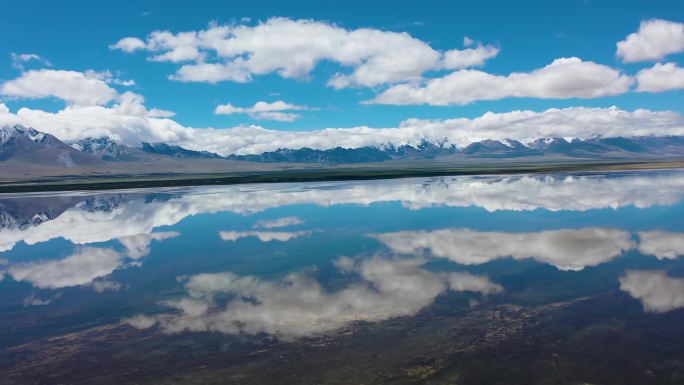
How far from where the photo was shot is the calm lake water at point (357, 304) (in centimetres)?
1231

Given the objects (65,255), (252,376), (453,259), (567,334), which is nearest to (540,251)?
(453,259)

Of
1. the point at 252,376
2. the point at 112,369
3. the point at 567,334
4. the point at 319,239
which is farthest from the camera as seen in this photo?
the point at 319,239

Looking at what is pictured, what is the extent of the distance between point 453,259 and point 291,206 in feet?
104

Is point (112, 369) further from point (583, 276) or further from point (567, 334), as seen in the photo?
point (583, 276)

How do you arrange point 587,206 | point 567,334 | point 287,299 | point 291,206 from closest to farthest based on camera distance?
point 567,334 → point 287,299 → point 587,206 → point 291,206

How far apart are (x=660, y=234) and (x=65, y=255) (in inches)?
1418

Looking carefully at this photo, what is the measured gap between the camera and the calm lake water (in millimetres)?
12312

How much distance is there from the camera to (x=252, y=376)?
39.4ft

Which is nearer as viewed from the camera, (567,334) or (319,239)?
(567,334)

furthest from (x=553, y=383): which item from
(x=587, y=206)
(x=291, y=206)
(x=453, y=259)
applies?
(x=291, y=206)

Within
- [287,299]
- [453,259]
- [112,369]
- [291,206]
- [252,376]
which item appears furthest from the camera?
[291,206]

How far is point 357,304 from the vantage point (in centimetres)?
1738

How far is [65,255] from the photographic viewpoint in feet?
101

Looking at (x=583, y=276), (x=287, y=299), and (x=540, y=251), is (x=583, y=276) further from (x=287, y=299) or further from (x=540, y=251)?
(x=287, y=299)
